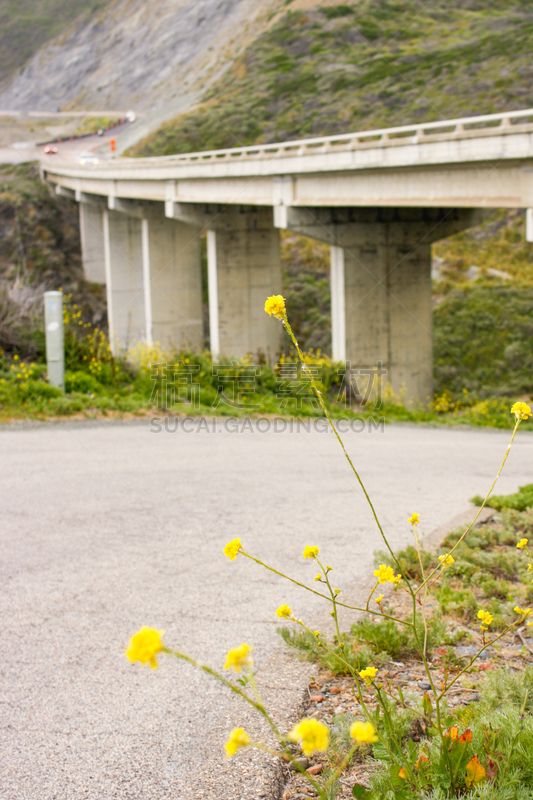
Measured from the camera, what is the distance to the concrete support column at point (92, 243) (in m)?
44.8

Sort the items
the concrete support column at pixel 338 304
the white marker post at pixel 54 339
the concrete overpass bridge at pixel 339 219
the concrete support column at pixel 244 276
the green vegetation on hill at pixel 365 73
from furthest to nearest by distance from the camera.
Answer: the green vegetation on hill at pixel 365 73 → the concrete support column at pixel 244 276 → the concrete support column at pixel 338 304 → the concrete overpass bridge at pixel 339 219 → the white marker post at pixel 54 339

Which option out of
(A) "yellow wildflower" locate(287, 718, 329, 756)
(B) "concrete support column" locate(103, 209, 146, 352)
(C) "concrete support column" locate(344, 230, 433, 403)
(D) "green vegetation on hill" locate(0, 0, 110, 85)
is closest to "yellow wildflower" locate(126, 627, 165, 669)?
(A) "yellow wildflower" locate(287, 718, 329, 756)

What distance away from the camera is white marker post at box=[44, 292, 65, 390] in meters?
12.2

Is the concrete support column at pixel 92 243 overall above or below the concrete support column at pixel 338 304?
above

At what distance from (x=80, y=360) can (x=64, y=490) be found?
8.42 meters

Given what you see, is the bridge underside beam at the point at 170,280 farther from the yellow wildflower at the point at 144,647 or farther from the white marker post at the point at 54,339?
the yellow wildflower at the point at 144,647

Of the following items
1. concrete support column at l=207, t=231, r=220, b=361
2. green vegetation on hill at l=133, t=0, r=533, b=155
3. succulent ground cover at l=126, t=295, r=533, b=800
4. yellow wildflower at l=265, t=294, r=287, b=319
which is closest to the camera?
succulent ground cover at l=126, t=295, r=533, b=800

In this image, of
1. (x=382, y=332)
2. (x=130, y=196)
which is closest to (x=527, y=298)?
(x=382, y=332)

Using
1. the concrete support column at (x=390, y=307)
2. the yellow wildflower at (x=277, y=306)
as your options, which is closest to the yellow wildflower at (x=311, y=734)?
the yellow wildflower at (x=277, y=306)

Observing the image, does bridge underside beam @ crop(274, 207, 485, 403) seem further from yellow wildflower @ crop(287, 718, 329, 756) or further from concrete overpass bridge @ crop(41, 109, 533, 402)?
yellow wildflower @ crop(287, 718, 329, 756)

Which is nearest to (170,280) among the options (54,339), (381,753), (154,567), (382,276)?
(382,276)

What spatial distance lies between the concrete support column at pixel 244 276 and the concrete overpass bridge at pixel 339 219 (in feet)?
0.14

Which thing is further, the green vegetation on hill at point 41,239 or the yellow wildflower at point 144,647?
the green vegetation on hill at point 41,239

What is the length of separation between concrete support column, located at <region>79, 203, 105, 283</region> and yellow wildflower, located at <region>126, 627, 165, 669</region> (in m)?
45.5
